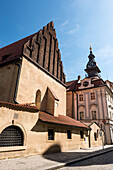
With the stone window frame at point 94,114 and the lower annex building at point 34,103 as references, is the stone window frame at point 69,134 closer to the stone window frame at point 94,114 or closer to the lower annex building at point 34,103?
the lower annex building at point 34,103

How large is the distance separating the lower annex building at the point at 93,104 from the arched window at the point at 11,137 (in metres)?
16.0

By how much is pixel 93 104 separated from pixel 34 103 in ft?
67.1

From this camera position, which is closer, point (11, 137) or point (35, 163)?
point (35, 163)

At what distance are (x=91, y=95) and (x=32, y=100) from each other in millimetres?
20028

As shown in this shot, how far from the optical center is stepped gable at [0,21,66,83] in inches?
498

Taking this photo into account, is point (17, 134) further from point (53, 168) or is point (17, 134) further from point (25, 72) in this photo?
point (25, 72)

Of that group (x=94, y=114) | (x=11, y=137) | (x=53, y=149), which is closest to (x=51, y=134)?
(x=53, y=149)

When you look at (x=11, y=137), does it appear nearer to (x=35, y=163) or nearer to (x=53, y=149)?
(x=35, y=163)

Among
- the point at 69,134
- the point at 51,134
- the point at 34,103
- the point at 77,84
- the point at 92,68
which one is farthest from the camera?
the point at 92,68

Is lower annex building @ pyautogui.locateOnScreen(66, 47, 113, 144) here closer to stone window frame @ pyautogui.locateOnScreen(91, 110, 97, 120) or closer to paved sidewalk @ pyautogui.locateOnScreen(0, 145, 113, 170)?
stone window frame @ pyautogui.locateOnScreen(91, 110, 97, 120)

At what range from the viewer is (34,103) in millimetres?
10047

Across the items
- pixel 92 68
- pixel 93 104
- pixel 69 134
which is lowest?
pixel 69 134

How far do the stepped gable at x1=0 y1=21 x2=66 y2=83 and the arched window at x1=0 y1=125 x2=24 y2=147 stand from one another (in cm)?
676

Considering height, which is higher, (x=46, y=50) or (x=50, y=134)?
(x=46, y=50)
